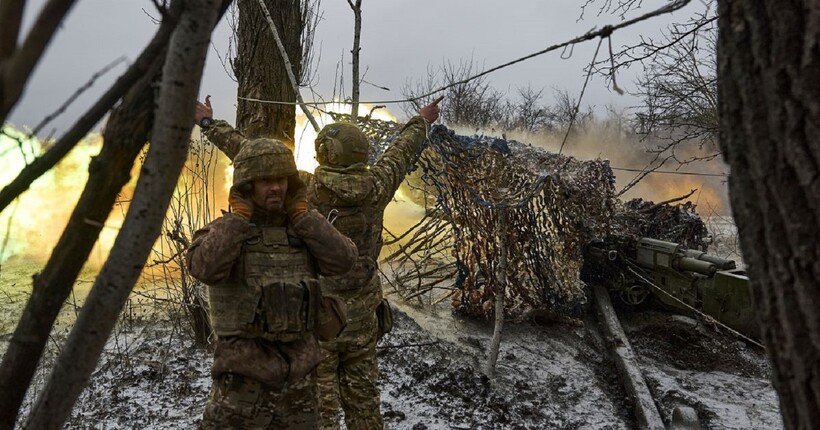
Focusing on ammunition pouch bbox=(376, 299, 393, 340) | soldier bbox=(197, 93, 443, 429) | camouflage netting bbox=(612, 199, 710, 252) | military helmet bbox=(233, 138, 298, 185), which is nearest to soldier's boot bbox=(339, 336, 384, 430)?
soldier bbox=(197, 93, 443, 429)

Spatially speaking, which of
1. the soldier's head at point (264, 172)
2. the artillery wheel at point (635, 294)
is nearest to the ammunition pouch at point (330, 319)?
the soldier's head at point (264, 172)

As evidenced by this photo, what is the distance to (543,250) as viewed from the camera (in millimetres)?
6633

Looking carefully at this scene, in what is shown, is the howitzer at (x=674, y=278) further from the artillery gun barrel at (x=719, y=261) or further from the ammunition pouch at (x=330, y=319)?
the ammunition pouch at (x=330, y=319)

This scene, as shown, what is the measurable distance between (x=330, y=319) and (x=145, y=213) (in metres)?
1.98

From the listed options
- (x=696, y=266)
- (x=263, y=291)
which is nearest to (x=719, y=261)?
(x=696, y=266)

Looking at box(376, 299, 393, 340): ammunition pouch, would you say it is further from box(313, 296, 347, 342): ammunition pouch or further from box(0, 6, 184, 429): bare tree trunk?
box(0, 6, 184, 429): bare tree trunk

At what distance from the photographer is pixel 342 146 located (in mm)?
3645

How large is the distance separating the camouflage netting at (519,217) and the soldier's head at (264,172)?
2.54 metres

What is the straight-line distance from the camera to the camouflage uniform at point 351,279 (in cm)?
365

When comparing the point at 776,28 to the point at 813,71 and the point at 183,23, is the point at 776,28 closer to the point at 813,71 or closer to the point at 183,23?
the point at 813,71

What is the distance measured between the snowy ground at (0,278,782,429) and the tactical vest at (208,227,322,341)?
214 centimetres

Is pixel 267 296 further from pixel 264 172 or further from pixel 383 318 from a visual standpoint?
pixel 383 318

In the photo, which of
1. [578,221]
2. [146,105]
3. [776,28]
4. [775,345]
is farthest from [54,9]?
[578,221]

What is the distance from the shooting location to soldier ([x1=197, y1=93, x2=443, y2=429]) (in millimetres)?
3641
